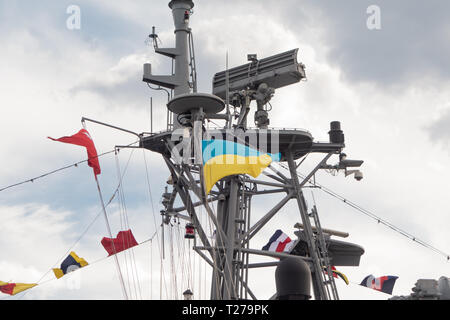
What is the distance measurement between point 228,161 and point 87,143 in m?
Answer: 4.50

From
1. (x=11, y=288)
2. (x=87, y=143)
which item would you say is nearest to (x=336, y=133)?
(x=87, y=143)

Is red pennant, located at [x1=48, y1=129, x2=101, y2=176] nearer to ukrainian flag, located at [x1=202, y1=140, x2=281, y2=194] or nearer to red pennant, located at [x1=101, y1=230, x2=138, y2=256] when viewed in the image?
ukrainian flag, located at [x1=202, y1=140, x2=281, y2=194]

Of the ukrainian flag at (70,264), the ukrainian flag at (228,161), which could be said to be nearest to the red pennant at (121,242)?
the ukrainian flag at (70,264)

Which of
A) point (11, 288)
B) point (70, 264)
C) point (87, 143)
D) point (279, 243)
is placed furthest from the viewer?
point (279, 243)

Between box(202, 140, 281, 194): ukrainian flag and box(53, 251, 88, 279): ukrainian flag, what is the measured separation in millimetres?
5990

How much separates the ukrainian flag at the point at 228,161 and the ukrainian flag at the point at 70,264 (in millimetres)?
5990

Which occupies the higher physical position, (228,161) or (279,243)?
(228,161)

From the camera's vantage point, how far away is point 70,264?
23766 mm

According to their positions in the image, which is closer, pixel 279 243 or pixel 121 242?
pixel 121 242

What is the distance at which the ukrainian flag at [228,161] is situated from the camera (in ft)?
69.2

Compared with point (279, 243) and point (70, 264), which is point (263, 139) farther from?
point (70, 264)

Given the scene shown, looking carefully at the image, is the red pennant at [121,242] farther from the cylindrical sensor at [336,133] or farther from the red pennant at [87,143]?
the cylindrical sensor at [336,133]

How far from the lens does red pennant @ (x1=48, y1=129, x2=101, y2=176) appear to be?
817 inches

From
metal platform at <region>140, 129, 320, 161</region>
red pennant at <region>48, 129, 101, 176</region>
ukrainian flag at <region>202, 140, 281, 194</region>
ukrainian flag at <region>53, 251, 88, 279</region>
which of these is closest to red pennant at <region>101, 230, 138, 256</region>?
ukrainian flag at <region>53, 251, 88, 279</region>
